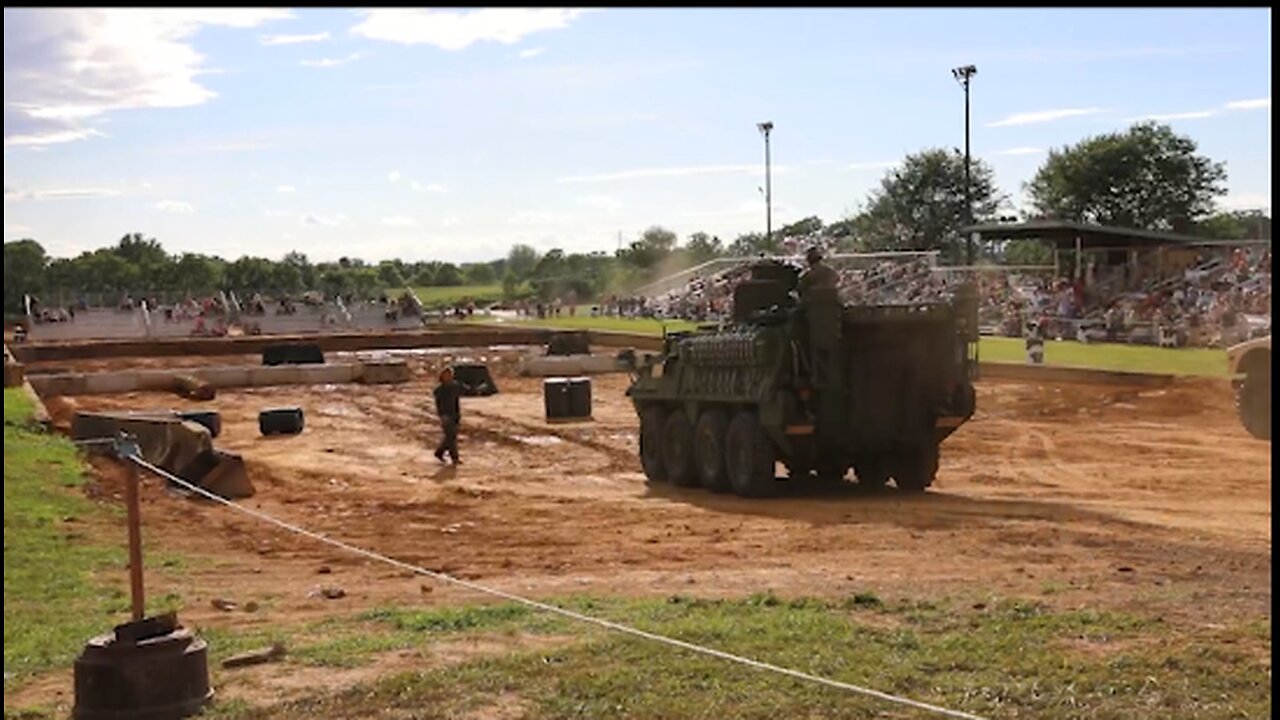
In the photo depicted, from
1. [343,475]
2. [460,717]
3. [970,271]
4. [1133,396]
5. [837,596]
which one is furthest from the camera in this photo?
[970,271]

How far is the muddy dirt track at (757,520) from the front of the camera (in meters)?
12.6

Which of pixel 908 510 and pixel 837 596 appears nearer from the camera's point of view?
pixel 837 596

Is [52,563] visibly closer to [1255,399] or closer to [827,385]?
[827,385]

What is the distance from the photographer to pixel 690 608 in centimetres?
1096

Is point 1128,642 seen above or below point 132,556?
below

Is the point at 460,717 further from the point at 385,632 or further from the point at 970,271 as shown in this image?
the point at 970,271

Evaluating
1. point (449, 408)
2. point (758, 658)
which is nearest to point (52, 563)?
point (758, 658)

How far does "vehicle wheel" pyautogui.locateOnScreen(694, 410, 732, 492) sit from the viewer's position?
19.7 meters

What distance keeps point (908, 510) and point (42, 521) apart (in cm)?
862

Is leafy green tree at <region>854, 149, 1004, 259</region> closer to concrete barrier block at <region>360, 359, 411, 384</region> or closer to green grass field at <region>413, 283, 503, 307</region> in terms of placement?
concrete barrier block at <region>360, 359, 411, 384</region>

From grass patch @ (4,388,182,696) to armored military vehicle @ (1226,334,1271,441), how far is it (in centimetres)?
774

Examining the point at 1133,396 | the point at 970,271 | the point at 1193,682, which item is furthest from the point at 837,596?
the point at 970,271

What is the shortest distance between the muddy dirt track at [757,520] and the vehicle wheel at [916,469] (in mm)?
464

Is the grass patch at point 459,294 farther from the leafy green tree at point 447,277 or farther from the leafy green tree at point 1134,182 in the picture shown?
the leafy green tree at point 1134,182
